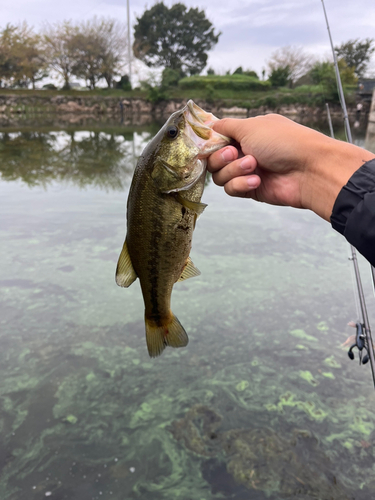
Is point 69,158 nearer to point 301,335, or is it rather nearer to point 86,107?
point 301,335

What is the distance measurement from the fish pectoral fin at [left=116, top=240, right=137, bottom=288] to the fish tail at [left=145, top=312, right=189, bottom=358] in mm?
244

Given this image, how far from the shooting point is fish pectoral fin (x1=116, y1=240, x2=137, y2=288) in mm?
1672

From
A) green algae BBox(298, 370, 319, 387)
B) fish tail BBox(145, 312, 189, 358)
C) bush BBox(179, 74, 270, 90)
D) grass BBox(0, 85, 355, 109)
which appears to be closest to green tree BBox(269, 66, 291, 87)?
bush BBox(179, 74, 270, 90)

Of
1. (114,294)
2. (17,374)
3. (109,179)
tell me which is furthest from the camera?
(109,179)

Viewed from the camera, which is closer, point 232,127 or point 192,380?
point 232,127

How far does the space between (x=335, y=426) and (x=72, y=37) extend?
45.7 meters

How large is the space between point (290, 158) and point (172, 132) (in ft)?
1.87

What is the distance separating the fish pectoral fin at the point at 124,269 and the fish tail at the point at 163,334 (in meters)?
0.24

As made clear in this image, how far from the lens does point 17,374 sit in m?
3.37

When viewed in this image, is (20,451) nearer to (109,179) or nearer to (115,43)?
(109,179)

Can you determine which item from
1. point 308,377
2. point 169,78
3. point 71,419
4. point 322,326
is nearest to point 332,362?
point 308,377

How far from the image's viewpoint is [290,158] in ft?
5.75

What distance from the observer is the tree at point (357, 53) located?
42188 mm

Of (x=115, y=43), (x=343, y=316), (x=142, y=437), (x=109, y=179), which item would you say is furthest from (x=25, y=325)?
(x=115, y=43)
